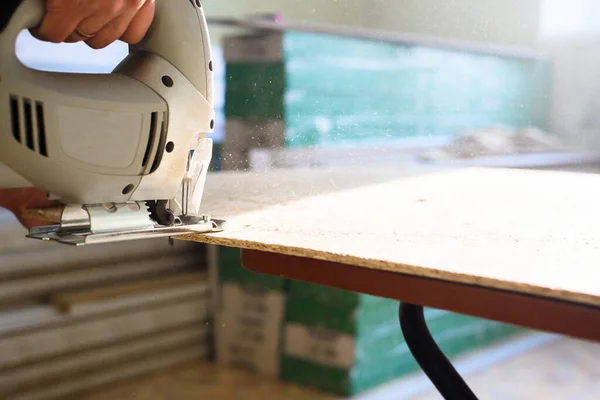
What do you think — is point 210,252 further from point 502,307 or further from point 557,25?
point 502,307

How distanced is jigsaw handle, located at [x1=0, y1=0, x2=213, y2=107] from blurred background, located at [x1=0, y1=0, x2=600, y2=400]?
65cm

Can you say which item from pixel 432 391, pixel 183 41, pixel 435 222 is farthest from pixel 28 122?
pixel 432 391

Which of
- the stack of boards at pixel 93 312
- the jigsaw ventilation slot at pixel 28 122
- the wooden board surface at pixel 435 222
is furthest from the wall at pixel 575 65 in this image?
the stack of boards at pixel 93 312

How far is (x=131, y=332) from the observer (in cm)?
217

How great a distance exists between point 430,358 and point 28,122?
22.7 inches

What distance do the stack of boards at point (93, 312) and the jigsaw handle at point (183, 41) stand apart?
1.23 metres

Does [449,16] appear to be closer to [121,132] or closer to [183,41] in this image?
[183,41]

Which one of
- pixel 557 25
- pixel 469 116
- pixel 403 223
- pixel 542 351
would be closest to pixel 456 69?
pixel 469 116

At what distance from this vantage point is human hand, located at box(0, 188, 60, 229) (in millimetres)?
1005

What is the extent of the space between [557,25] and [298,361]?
1.31m

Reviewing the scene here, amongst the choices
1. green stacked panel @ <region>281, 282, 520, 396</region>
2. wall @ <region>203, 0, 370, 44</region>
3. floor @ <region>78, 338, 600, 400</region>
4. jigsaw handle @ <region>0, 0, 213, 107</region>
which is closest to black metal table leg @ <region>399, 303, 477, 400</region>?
jigsaw handle @ <region>0, 0, 213, 107</region>

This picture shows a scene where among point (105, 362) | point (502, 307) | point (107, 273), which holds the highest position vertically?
point (502, 307)

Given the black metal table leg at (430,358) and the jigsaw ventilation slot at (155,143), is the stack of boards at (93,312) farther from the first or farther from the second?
the black metal table leg at (430,358)

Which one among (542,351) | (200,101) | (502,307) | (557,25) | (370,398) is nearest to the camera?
(502,307)
